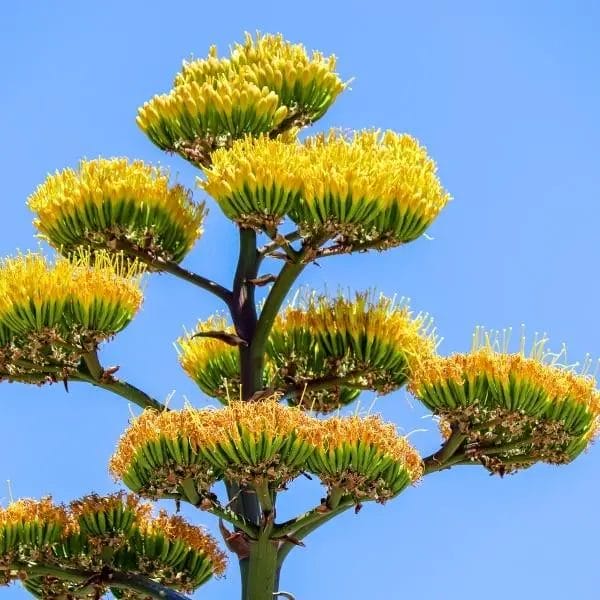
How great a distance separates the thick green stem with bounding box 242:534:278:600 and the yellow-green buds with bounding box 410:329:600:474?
113cm

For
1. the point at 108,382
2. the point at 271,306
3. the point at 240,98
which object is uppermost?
the point at 240,98

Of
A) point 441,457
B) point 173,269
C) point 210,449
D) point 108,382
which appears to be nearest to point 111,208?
point 173,269

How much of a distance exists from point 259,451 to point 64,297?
139 centimetres

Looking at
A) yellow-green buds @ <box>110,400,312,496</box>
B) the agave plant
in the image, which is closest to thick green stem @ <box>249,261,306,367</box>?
the agave plant

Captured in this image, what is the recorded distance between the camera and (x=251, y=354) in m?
9.43

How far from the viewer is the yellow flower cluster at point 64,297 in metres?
8.86

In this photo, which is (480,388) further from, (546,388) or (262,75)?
(262,75)

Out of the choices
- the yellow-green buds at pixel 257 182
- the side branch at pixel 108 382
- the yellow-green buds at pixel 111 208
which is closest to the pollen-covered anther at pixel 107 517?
the side branch at pixel 108 382

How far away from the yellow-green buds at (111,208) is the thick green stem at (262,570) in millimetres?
1715

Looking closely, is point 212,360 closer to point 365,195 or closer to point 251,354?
point 251,354

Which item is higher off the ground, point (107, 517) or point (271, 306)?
point (271, 306)

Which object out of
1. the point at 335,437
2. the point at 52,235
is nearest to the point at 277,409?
the point at 335,437

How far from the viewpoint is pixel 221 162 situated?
29.5ft

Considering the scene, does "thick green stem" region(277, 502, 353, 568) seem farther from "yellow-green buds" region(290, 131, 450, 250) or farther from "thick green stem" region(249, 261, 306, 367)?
"yellow-green buds" region(290, 131, 450, 250)
